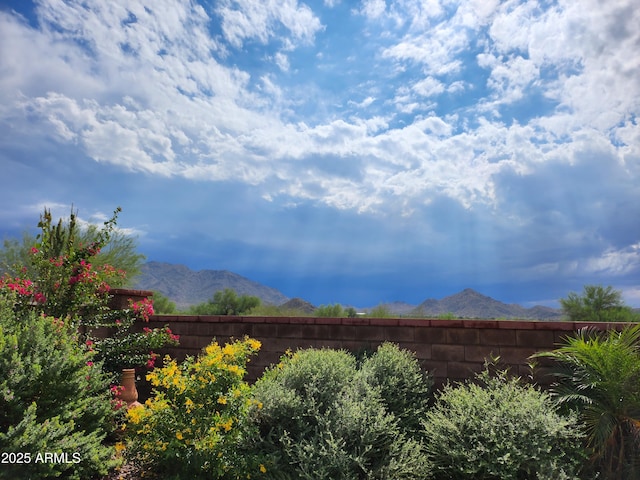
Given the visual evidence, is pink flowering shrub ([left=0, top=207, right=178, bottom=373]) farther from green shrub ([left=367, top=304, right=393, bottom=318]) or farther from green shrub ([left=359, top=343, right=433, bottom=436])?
green shrub ([left=367, top=304, right=393, bottom=318])

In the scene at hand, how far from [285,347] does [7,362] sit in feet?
13.4

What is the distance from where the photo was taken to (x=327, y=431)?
4.77 meters

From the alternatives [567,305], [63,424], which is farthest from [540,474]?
[567,305]

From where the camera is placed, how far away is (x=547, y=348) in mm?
6211

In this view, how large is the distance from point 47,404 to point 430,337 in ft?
16.1

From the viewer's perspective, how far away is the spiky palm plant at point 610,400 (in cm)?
497

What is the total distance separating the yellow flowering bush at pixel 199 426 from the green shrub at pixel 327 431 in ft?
0.78

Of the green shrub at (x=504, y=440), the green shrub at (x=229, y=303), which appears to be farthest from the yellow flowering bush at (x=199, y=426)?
the green shrub at (x=229, y=303)

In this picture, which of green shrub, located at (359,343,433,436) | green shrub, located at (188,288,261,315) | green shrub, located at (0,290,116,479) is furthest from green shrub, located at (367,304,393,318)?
green shrub, located at (0,290,116,479)

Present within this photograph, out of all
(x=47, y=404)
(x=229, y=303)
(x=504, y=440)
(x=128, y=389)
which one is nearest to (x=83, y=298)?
(x=128, y=389)

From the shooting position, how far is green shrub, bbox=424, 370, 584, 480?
15.1 ft

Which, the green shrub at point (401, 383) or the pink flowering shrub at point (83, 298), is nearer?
the green shrub at point (401, 383)

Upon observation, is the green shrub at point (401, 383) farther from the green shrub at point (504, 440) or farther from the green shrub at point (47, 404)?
the green shrub at point (47, 404)

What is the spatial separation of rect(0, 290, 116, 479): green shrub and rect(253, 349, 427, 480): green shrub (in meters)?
1.94
